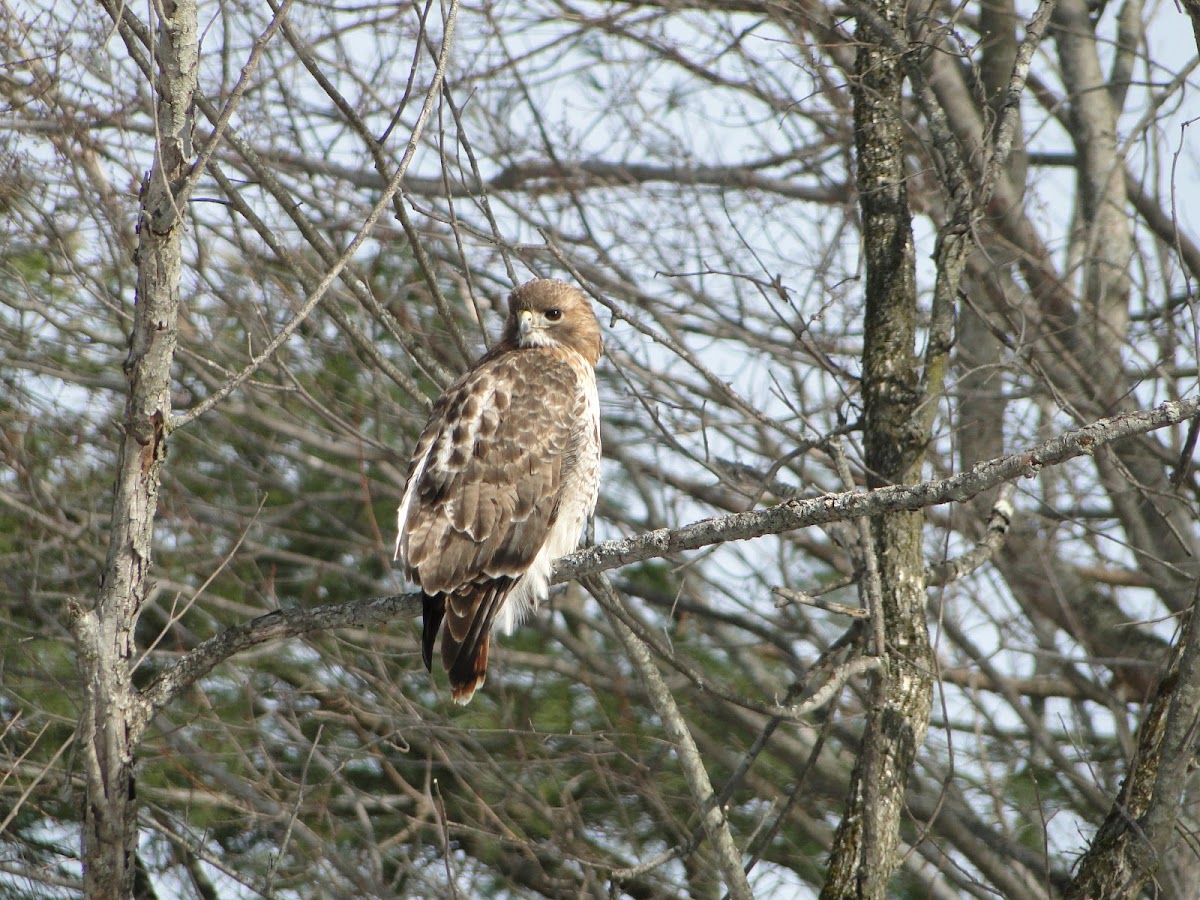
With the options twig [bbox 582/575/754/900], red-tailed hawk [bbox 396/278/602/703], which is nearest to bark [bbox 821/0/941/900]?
twig [bbox 582/575/754/900]

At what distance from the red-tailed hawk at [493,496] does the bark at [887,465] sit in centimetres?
92

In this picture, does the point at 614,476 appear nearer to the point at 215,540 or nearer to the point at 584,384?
the point at 215,540

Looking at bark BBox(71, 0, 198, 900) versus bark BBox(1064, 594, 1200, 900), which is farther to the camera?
bark BBox(1064, 594, 1200, 900)

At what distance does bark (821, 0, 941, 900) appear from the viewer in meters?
4.00

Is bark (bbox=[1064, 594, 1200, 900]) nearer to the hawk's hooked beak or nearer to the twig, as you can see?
the twig

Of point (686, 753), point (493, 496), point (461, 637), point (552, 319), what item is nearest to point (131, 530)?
point (461, 637)

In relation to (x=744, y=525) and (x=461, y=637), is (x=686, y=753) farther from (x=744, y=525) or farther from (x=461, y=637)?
(x=744, y=525)

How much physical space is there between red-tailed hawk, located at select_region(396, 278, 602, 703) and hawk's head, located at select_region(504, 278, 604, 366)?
22 cm

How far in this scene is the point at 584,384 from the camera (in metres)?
4.63

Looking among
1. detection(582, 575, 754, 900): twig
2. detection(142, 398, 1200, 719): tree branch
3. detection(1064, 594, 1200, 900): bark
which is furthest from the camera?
detection(582, 575, 754, 900): twig

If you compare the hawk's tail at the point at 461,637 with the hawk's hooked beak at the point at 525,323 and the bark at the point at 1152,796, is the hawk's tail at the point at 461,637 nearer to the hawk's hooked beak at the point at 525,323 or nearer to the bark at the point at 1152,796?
the hawk's hooked beak at the point at 525,323

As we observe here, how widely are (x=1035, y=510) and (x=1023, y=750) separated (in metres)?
1.14

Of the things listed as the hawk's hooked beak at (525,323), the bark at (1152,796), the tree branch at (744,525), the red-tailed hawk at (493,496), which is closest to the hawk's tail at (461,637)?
the red-tailed hawk at (493,496)

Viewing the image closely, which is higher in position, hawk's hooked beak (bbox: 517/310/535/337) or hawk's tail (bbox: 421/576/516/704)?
hawk's hooked beak (bbox: 517/310/535/337)
